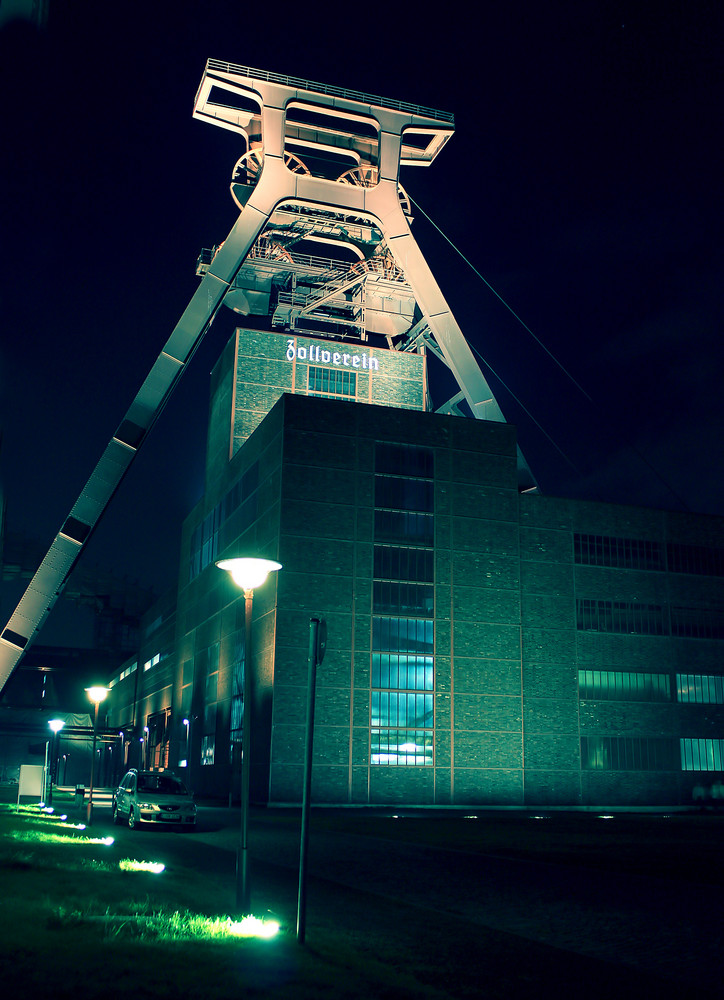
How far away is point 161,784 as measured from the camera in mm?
26406

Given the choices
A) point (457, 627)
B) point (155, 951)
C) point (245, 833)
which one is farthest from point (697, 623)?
point (155, 951)

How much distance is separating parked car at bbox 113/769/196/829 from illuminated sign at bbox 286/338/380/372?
3540cm

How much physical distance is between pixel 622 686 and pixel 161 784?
1014 inches

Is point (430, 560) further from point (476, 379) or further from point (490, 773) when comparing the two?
point (476, 379)

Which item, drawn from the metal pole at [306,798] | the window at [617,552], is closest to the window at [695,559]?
the window at [617,552]

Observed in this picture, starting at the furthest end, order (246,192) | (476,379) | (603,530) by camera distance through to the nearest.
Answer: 1. (246,192)
2. (476,379)
3. (603,530)

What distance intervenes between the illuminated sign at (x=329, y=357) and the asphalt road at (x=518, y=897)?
136 feet

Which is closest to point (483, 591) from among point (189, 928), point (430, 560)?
point (430, 560)

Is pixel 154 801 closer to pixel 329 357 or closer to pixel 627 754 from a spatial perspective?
pixel 627 754

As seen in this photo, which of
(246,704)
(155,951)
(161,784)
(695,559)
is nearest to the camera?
(155,951)

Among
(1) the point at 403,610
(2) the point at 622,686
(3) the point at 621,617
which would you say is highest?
(3) the point at 621,617

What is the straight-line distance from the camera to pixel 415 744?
4006 cm

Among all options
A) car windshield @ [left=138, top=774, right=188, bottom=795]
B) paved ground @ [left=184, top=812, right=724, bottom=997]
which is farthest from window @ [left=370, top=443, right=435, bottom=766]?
paved ground @ [left=184, top=812, right=724, bottom=997]

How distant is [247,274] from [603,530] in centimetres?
2840
